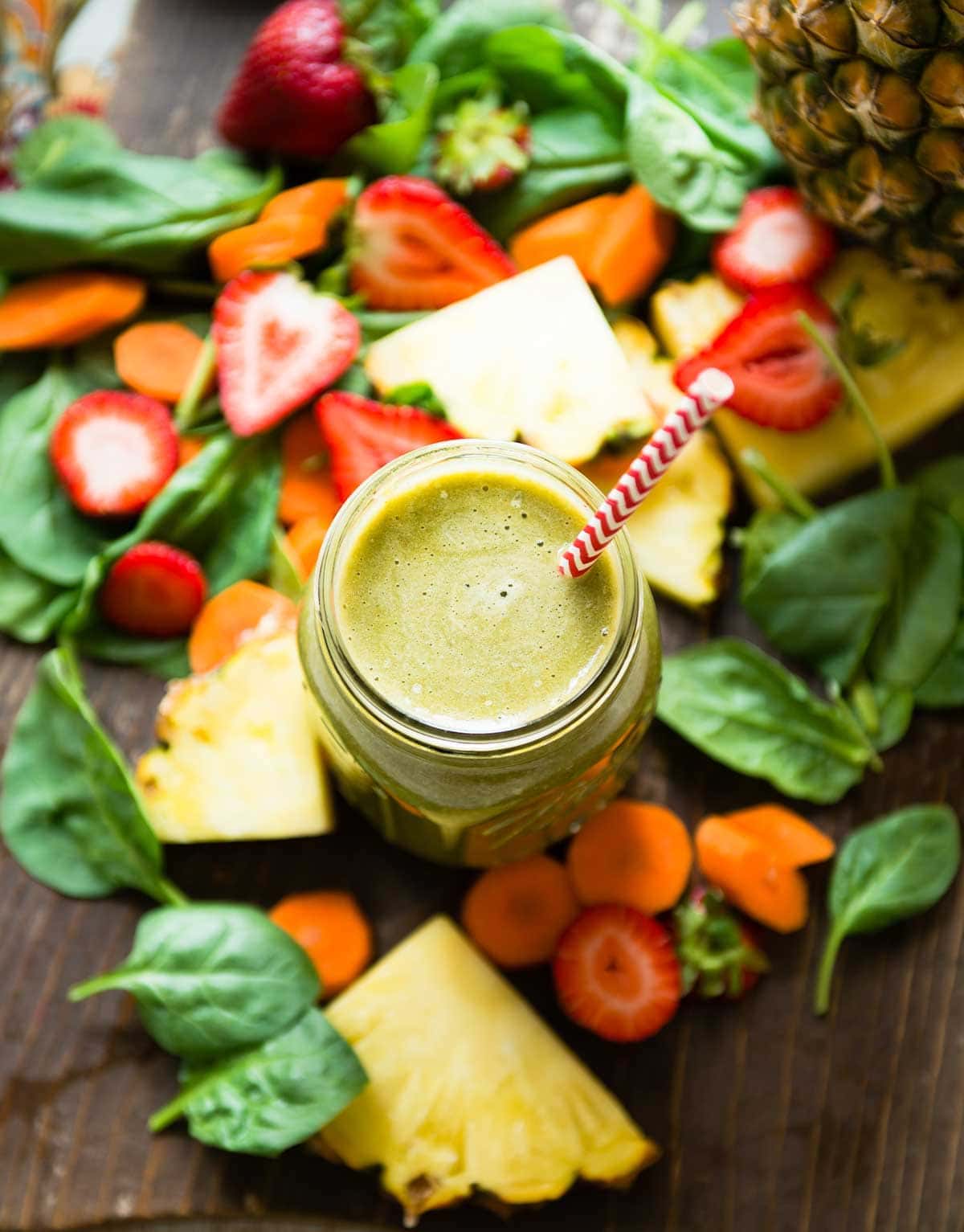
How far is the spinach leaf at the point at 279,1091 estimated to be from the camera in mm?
1225

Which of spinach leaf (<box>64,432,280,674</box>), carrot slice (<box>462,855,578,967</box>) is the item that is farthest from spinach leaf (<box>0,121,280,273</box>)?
carrot slice (<box>462,855,578,967</box>)

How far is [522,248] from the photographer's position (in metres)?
1.48

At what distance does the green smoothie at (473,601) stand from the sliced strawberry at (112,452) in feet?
1.40

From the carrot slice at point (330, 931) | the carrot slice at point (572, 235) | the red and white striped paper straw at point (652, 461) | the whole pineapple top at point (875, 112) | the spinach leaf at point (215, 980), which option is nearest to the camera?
the red and white striped paper straw at point (652, 461)

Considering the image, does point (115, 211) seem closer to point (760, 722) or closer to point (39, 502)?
point (39, 502)

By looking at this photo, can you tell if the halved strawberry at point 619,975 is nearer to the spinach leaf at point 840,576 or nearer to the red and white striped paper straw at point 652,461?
the spinach leaf at point 840,576

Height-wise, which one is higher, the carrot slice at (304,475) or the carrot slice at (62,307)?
the carrot slice at (62,307)

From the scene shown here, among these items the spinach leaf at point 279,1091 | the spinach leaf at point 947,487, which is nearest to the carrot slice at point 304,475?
the spinach leaf at point 279,1091

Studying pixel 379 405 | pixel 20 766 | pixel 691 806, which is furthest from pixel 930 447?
pixel 20 766

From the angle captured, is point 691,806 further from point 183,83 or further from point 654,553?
point 183,83

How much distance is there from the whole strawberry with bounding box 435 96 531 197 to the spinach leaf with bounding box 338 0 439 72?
10 centimetres

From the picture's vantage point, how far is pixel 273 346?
140 cm

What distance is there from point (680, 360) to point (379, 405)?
353mm

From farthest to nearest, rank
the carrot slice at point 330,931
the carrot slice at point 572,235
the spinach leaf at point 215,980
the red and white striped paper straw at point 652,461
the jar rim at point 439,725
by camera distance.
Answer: the carrot slice at point 572,235 < the carrot slice at point 330,931 < the spinach leaf at point 215,980 < the jar rim at point 439,725 < the red and white striped paper straw at point 652,461
